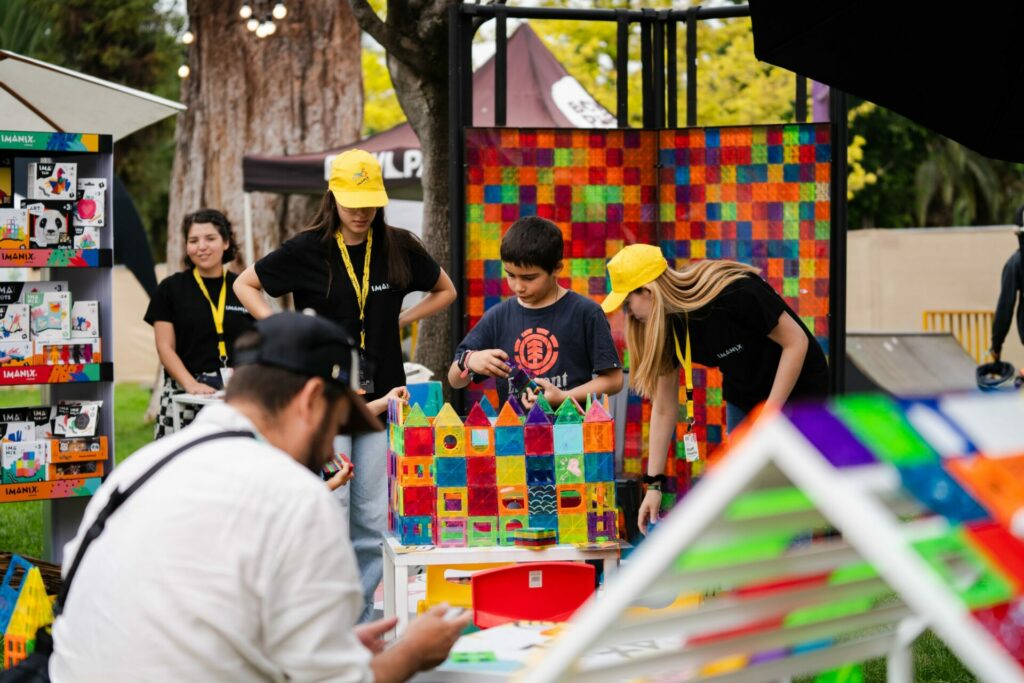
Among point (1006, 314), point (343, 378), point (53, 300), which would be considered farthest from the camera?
point (1006, 314)

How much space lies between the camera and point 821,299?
630cm

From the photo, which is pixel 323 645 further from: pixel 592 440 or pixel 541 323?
pixel 541 323

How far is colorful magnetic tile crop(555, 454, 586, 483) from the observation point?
3.66 metres

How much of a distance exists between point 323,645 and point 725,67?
681 inches

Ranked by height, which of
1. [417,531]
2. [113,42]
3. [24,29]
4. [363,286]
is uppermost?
[24,29]

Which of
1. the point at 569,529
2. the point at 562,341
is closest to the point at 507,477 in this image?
A: the point at 569,529

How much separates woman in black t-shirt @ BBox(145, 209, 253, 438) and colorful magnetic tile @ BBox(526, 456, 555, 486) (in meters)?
2.95

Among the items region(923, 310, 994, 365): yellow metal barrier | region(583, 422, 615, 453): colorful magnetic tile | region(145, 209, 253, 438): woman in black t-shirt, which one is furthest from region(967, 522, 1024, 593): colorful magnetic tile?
region(923, 310, 994, 365): yellow metal barrier

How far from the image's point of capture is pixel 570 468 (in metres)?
3.66

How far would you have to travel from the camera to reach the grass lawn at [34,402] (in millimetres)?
7100

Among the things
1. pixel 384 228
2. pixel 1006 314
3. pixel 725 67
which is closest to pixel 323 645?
pixel 384 228

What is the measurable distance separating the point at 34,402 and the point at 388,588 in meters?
14.0

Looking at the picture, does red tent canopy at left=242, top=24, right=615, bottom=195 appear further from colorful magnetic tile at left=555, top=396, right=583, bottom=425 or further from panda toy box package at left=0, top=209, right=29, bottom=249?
colorful magnetic tile at left=555, top=396, right=583, bottom=425

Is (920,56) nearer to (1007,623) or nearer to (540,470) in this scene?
(540,470)
